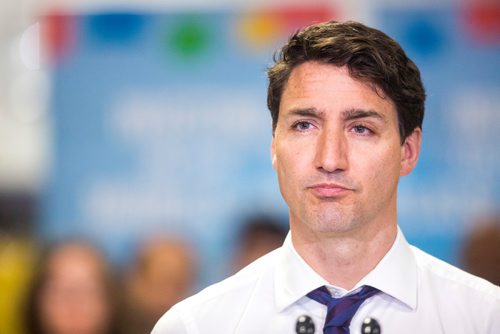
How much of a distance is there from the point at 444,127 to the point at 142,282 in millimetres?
834

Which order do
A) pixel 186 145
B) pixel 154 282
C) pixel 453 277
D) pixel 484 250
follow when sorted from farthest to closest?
pixel 186 145 < pixel 154 282 < pixel 484 250 < pixel 453 277

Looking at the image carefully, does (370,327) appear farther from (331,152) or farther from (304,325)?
(331,152)

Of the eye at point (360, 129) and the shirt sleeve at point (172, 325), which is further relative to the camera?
the shirt sleeve at point (172, 325)

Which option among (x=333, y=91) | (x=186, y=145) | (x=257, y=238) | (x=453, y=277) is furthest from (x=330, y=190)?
(x=186, y=145)

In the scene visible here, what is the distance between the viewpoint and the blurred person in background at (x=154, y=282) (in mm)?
2145

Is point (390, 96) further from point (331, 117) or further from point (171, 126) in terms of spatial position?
→ point (171, 126)

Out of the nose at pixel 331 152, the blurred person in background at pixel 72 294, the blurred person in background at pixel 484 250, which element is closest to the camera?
the nose at pixel 331 152

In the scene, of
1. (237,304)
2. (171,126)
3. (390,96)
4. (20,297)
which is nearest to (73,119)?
(171,126)

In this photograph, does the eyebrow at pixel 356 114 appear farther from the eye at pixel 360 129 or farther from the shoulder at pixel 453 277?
the shoulder at pixel 453 277

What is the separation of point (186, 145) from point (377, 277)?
40.5 inches

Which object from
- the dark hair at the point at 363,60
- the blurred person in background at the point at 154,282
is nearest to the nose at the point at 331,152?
the dark hair at the point at 363,60

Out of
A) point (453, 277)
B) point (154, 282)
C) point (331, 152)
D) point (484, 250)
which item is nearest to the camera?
point (331, 152)

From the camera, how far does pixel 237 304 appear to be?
5.84 ft

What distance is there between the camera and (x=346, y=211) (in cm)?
164
